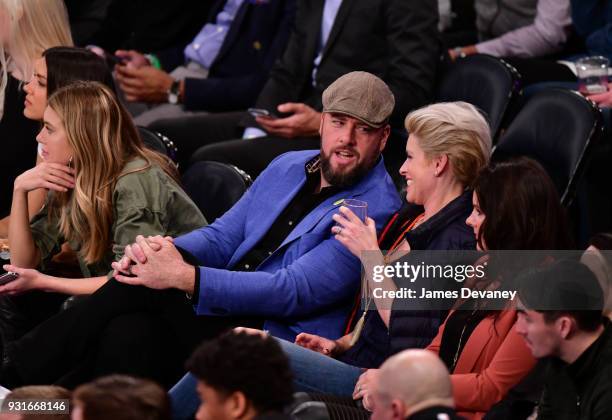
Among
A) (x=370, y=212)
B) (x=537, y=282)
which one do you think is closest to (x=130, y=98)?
(x=370, y=212)

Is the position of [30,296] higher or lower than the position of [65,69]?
lower

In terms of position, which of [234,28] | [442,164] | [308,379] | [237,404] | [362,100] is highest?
[362,100]

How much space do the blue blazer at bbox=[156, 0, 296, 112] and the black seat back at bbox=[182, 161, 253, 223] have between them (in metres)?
1.57

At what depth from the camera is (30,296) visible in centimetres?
393

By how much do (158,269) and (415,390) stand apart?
1.32m

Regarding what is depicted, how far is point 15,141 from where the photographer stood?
4.89 meters

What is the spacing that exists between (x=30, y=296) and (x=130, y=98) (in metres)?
2.25

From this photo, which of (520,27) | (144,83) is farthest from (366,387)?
(520,27)

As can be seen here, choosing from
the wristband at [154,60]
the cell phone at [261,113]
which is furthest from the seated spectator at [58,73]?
the wristband at [154,60]

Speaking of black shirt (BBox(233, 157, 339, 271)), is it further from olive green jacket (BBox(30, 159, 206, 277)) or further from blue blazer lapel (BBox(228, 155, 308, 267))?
olive green jacket (BBox(30, 159, 206, 277))

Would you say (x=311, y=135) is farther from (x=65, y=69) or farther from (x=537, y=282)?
(x=537, y=282)

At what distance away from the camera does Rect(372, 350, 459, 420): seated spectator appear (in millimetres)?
2402

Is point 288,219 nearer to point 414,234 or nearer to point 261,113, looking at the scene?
point 414,234

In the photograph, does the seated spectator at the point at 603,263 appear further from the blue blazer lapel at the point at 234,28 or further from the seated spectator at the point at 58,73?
the blue blazer lapel at the point at 234,28
